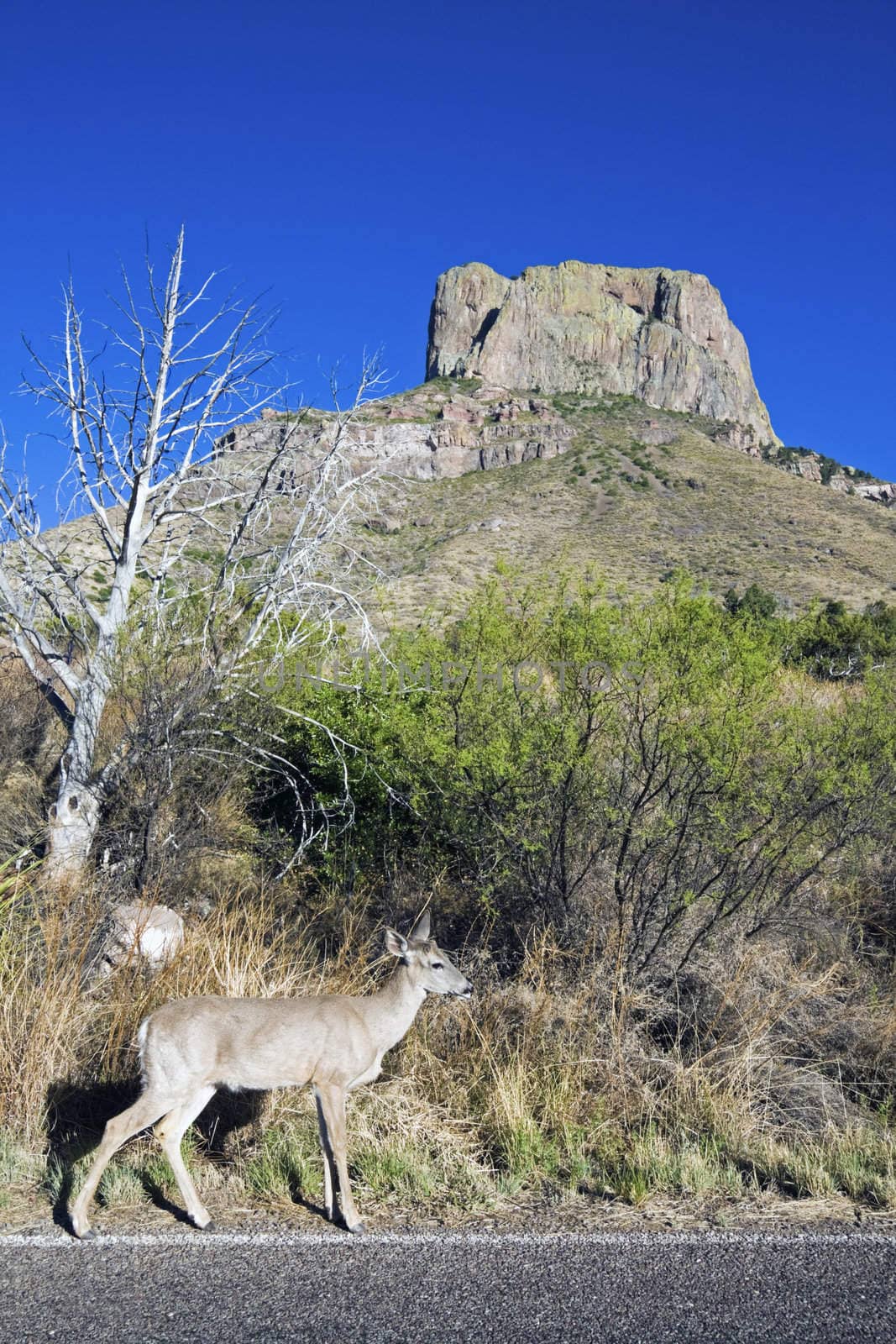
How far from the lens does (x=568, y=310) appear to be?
143125 mm

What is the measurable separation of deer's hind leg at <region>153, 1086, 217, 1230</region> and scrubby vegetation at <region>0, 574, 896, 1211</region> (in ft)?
1.10

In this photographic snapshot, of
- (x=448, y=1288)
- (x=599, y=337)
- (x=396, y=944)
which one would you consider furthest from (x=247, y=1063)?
(x=599, y=337)

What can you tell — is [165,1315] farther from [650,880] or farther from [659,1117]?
[650,880]

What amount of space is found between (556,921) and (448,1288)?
11.9ft

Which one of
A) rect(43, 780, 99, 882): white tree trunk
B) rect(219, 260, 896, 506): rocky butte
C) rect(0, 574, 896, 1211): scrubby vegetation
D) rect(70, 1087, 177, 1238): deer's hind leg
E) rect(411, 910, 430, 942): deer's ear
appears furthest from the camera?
rect(219, 260, 896, 506): rocky butte

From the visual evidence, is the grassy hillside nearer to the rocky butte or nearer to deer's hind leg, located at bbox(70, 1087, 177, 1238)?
the rocky butte

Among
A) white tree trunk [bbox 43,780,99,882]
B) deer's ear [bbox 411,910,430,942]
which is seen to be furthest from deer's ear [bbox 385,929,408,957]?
white tree trunk [bbox 43,780,99,882]

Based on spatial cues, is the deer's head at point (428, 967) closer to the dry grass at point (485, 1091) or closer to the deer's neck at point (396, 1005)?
the deer's neck at point (396, 1005)

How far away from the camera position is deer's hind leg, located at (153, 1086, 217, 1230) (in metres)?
3.84

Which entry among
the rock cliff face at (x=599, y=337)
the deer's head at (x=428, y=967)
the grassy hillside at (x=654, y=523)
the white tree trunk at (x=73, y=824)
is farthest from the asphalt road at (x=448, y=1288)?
the rock cliff face at (x=599, y=337)

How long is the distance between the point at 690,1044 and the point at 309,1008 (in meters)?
3.06

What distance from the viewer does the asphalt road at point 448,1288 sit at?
3123mm

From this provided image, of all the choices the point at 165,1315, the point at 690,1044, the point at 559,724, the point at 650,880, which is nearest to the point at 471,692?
the point at 559,724

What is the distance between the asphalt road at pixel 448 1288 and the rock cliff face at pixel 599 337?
127267 millimetres
